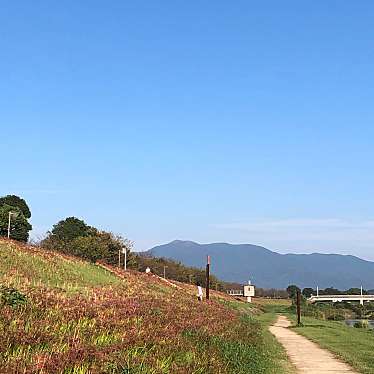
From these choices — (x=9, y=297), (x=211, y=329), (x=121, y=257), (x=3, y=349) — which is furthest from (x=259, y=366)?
(x=121, y=257)

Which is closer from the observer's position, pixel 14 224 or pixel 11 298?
pixel 11 298

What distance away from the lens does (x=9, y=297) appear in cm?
1376

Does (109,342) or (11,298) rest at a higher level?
(11,298)

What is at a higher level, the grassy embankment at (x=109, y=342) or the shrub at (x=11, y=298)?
the shrub at (x=11, y=298)

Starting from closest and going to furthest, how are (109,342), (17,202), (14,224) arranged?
(109,342) < (14,224) < (17,202)

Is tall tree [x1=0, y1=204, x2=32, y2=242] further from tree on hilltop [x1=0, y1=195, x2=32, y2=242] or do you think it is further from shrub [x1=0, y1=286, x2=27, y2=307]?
shrub [x1=0, y1=286, x2=27, y2=307]

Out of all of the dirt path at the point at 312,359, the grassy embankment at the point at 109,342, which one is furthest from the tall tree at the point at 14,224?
the grassy embankment at the point at 109,342

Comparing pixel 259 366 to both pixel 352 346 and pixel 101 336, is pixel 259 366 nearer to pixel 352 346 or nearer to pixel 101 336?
pixel 101 336

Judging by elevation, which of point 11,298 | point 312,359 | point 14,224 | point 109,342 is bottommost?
point 312,359

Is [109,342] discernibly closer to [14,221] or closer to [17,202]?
[14,221]

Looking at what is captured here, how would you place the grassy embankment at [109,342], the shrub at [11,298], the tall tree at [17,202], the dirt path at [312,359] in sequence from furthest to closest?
the tall tree at [17,202]
the dirt path at [312,359]
the shrub at [11,298]
the grassy embankment at [109,342]

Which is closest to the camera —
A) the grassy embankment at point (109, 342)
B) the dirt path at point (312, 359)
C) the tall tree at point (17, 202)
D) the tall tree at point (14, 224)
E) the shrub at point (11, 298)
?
the grassy embankment at point (109, 342)

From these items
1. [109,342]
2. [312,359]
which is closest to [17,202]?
[312,359]

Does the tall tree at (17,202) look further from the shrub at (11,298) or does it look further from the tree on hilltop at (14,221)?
the shrub at (11,298)
